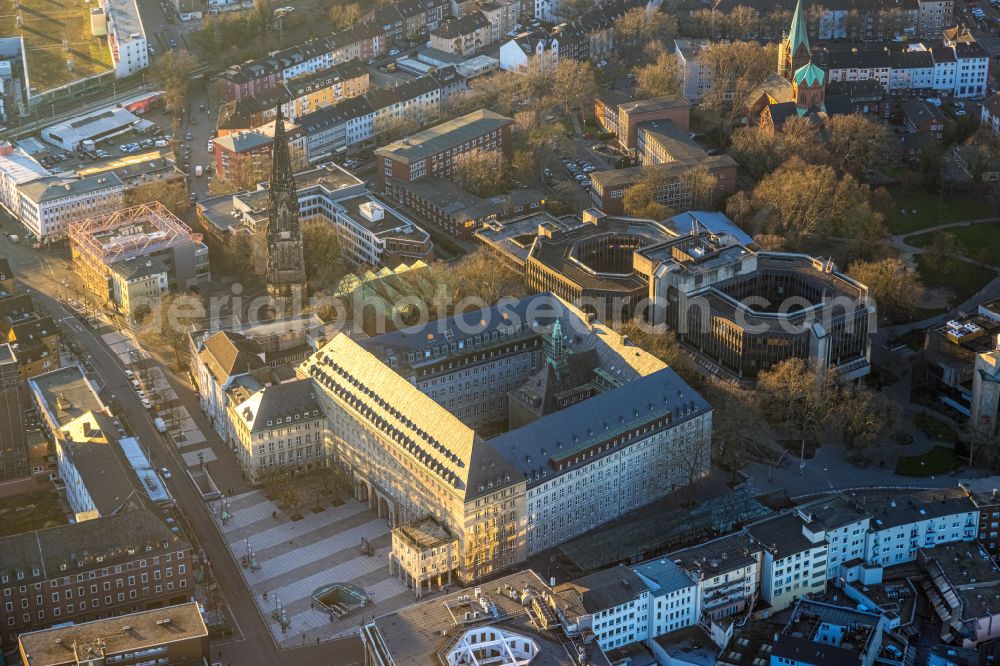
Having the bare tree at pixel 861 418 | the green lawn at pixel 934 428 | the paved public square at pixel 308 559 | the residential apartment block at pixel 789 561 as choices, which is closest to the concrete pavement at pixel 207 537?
the paved public square at pixel 308 559

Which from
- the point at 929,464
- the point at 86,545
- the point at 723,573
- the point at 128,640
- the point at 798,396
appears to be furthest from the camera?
the point at 798,396

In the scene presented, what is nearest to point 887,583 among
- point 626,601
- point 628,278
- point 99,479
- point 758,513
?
point 758,513

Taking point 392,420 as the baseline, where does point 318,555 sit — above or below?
below

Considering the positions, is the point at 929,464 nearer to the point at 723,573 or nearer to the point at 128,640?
the point at 723,573

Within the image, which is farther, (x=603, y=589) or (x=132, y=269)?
(x=132, y=269)

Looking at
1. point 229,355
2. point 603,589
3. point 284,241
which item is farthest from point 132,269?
point 603,589

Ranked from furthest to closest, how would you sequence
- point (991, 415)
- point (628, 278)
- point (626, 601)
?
point (628, 278), point (991, 415), point (626, 601)

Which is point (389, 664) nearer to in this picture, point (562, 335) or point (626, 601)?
point (626, 601)
